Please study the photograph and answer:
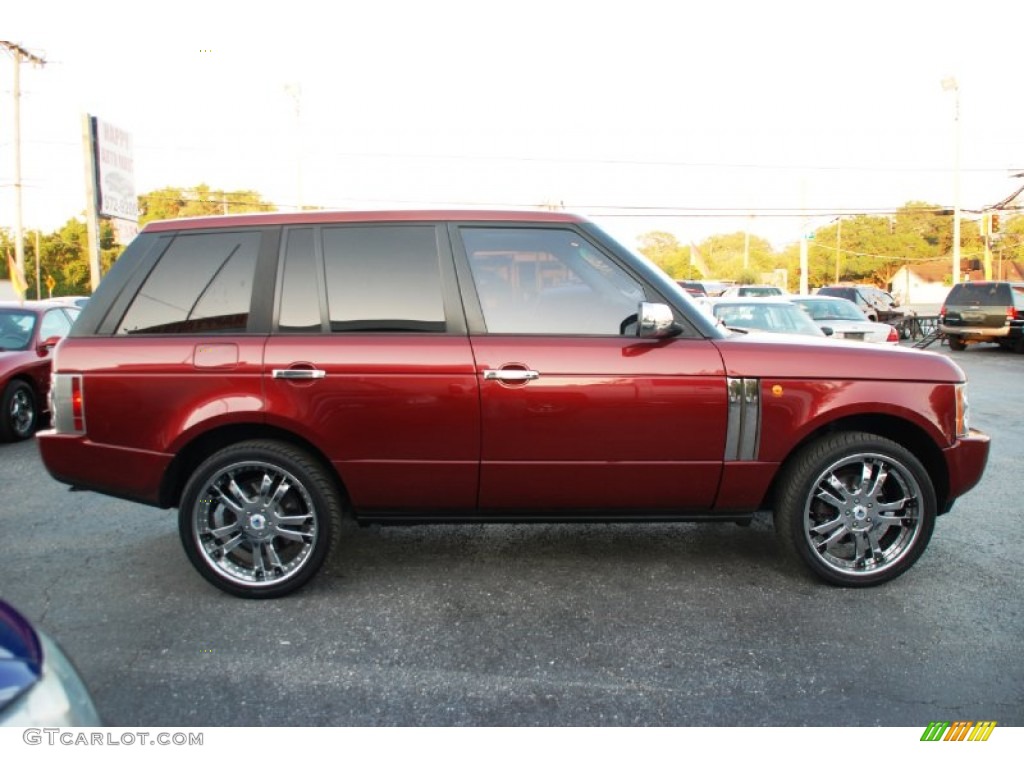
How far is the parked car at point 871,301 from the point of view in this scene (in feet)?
72.1

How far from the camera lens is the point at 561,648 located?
3016 mm

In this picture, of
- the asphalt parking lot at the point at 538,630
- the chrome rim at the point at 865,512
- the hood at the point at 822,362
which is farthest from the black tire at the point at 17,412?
the chrome rim at the point at 865,512

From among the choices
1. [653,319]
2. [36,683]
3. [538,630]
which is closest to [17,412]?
[538,630]

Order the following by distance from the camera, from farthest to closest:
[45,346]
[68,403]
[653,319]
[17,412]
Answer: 1. [45,346]
2. [17,412]
3. [68,403]
4. [653,319]

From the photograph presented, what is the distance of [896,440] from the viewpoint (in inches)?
147

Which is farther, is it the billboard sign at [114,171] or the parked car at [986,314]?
the billboard sign at [114,171]

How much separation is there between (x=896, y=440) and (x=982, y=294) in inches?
700

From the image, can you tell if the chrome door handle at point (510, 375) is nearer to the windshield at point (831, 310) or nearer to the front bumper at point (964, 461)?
the front bumper at point (964, 461)

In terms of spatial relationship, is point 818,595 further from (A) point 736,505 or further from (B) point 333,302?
(B) point 333,302

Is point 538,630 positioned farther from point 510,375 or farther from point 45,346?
point 45,346

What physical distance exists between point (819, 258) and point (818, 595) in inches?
3464

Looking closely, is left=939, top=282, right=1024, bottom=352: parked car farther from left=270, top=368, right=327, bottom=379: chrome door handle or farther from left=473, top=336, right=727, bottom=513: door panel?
left=270, top=368, right=327, bottom=379: chrome door handle

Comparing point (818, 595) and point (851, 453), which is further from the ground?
point (851, 453)
